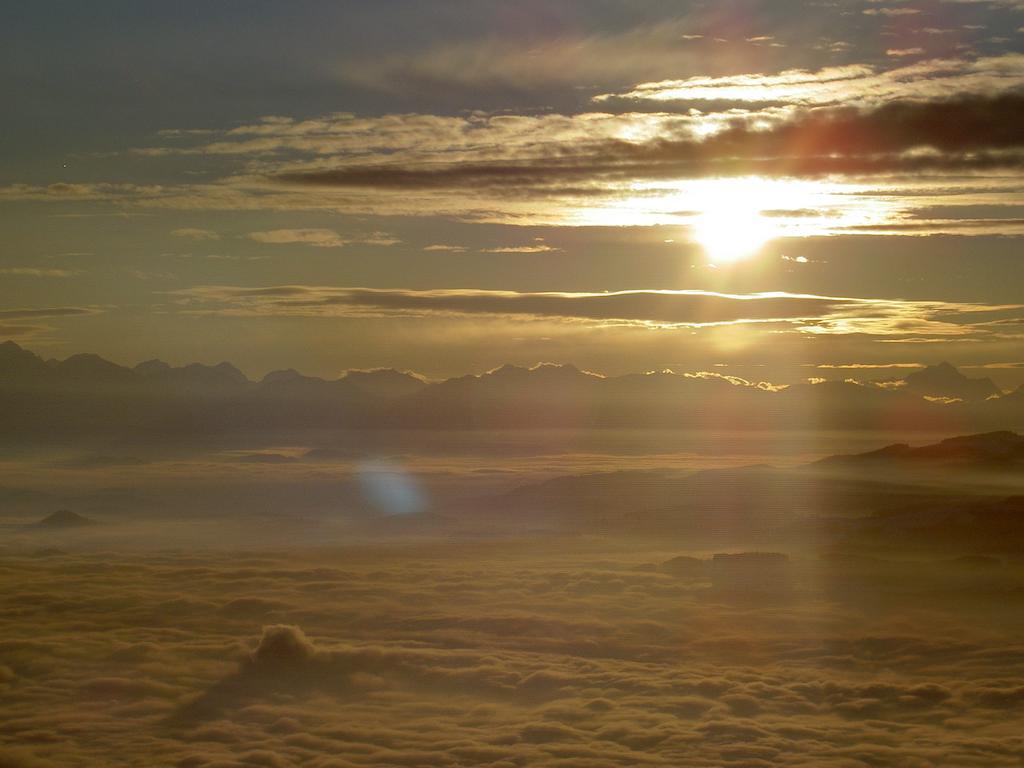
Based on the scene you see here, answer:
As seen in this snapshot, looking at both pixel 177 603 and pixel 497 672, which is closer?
pixel 497 672

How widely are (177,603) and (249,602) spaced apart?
32.0 feet

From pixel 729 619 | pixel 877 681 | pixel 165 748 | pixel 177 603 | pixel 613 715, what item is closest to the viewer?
pixel 165 748

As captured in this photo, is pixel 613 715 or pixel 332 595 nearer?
pixel 613 715

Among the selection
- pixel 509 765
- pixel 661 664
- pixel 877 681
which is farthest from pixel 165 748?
pixel 877 681

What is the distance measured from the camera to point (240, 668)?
98875mm

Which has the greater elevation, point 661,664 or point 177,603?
point 177,603

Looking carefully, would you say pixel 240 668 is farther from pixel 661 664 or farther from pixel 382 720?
pixel 661 664

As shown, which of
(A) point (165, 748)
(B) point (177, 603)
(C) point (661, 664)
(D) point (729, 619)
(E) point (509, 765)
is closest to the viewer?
(E) point (509, 765)

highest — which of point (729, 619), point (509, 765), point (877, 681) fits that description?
point (729, 619)

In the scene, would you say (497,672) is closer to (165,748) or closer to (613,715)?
(613,715)

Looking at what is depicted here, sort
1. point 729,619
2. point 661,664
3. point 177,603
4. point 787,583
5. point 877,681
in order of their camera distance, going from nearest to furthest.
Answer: point 877,681 → point 661,664 → point 729,619 → point 177,603 → point 787,583

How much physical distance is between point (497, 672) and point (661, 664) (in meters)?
17.8

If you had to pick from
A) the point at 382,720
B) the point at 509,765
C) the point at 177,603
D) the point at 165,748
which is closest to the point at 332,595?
the point at 177,603

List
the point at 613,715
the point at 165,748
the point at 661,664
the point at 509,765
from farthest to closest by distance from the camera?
the point at 661,664 < the point at 613,715 < the point at 165,748 < the point at 509,765
